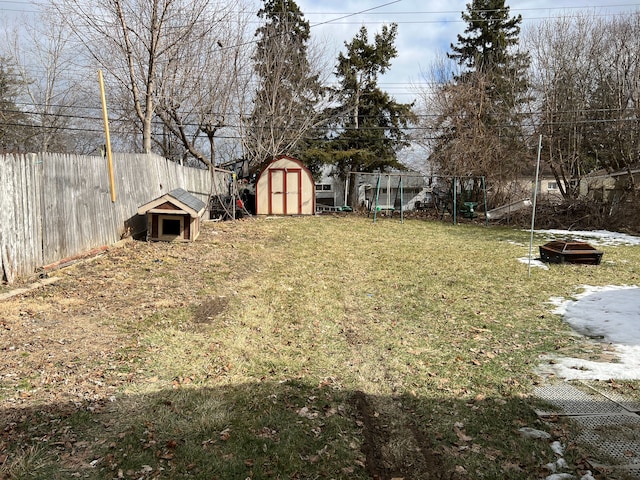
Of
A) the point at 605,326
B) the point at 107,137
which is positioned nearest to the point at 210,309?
the point at 107,137

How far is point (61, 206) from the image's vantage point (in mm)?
6414

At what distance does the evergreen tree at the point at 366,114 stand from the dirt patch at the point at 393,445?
21.2m

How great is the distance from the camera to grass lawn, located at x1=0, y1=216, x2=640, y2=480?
8.69 ft

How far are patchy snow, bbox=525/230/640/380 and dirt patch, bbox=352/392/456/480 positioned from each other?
178 centimetres

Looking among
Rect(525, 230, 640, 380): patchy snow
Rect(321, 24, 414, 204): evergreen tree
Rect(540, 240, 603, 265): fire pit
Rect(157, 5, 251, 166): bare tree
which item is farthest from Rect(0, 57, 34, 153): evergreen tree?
Rect(525, 230, 640, 380): patchy snow

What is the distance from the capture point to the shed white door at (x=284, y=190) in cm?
1791

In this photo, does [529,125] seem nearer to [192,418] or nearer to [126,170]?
[126,170]

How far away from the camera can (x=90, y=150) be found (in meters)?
27.9

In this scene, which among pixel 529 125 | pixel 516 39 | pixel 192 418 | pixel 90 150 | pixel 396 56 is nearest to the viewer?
pixel 192 418

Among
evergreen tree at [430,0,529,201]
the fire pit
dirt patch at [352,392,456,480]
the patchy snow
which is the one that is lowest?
dirt patch at [352,392,456,480]

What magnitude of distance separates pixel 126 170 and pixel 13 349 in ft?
18.3

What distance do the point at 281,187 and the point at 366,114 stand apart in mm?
10357

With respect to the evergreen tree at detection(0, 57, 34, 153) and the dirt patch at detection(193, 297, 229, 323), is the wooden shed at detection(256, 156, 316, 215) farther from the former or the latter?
the evergreen tree at detection(0, 57, 34, 153)

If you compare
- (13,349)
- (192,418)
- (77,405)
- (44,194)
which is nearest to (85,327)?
(13,349)
